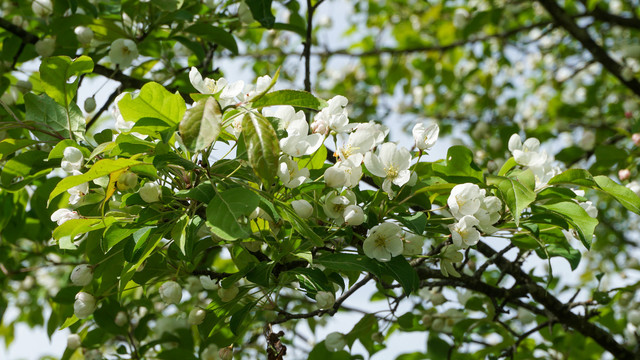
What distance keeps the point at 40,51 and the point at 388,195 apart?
159 cm

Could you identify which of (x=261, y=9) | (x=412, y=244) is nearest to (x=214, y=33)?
(x=261, y=9)

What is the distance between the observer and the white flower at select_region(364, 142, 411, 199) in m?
1.31

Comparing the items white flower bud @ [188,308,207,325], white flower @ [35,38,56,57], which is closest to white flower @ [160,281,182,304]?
white flower bud @ [188,308,207,325]

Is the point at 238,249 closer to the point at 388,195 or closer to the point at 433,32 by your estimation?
the point at 388,195

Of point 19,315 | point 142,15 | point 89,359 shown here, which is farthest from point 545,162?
point 19,315

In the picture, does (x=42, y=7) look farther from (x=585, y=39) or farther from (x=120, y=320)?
(x=585, y=39)

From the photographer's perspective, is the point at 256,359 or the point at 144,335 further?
the point at 256,359

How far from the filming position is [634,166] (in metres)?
2.60

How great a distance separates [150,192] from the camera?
1205mm

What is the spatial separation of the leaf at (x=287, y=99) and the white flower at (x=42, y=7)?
1543 millimetres

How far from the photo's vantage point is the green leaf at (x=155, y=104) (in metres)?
1.25

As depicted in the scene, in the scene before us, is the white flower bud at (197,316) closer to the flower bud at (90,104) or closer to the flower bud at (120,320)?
the flower bud at (120,320)

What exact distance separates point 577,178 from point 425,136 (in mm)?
368

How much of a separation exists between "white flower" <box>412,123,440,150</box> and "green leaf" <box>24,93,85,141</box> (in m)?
0.83
